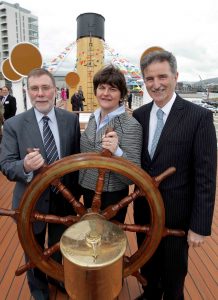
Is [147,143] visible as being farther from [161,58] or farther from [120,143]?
[161,58]

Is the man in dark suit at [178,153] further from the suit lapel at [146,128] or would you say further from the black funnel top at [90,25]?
the black funnel top at [90,25]

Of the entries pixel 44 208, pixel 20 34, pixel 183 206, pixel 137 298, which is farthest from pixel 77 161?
pixel 20 34

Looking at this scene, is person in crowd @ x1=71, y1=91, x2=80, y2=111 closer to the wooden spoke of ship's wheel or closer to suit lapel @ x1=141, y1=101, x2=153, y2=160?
suit lapel @ x1=141, y1=101, x2=153, y2=160

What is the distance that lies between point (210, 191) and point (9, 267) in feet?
5.43

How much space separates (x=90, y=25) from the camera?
38.7 feet

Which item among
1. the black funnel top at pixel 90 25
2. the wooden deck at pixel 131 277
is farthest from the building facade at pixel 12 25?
the wooden deck at pixel 131 277

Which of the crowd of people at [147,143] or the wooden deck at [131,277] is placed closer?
the crowd of people at [147,143]

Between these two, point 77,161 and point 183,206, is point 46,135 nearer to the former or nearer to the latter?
point 77,161

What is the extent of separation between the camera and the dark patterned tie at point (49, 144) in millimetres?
1440

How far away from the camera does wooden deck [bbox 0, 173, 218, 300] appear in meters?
1.89

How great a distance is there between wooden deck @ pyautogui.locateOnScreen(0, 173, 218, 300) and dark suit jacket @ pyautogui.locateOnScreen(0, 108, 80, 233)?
699mm

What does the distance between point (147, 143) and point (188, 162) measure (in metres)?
0.22

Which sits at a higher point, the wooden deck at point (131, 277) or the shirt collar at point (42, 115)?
the shirt collar at point (42, 115)

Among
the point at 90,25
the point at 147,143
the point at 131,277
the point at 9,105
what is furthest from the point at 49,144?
the point at 90,25
